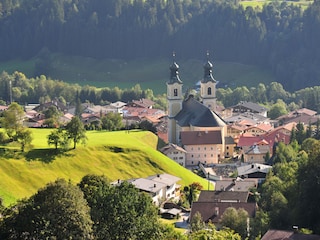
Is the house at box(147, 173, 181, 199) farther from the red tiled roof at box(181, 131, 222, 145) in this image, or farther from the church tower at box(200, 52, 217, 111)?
the church tower at box(200, 52, 217, 111)

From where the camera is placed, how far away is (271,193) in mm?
43500

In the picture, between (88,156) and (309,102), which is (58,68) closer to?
(309,102)

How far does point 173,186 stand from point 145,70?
→ 284ft

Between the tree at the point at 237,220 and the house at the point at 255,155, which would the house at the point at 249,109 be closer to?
the house at the point at 255,155

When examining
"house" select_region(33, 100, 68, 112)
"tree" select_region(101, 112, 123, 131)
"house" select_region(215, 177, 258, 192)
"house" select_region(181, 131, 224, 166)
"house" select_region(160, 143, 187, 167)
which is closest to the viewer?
"house" select_region(215, 177, 258, 192)

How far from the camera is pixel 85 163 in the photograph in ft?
171

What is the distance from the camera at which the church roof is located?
234 feet

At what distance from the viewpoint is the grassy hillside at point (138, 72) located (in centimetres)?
12875

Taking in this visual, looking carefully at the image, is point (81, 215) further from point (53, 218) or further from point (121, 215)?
point (121, 215)

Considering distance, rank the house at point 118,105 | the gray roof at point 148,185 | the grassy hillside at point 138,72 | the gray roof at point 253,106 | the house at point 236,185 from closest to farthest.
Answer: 1. the gray roof at point 148,185
2. the house at point 236,185
3. the gray roof at point 253,106
4. the house at point 118,105
5. the grassy hillside at point 138,72

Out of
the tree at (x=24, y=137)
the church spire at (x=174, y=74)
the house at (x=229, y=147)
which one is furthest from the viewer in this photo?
the church spire at (x=174, y=74)

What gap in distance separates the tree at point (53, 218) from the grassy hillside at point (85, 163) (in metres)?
18.3

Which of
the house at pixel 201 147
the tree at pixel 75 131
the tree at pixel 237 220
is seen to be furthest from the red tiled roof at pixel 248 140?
the tree at pixel 237 220

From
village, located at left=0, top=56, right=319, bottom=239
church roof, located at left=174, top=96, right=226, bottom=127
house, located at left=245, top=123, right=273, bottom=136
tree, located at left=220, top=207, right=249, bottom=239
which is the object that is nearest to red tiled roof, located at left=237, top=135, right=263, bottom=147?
village, located at left=0, top=56, right=319, bottom=239
